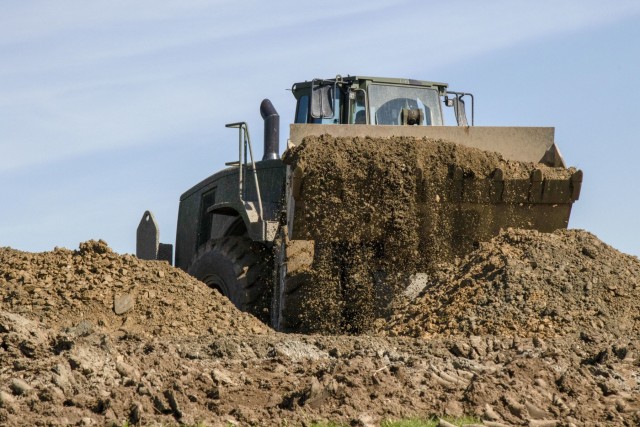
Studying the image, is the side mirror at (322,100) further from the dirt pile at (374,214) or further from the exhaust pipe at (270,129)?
the dirt pile at (374,214)

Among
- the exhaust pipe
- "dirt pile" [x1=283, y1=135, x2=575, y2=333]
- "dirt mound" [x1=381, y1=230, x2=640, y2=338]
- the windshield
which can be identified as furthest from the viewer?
the exhaust pipe

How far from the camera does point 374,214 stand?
11.0 meters

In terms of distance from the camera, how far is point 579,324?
32.3ft

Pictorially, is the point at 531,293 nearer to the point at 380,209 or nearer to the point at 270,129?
the point at 380,209

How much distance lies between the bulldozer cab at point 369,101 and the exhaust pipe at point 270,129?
0.34 metres

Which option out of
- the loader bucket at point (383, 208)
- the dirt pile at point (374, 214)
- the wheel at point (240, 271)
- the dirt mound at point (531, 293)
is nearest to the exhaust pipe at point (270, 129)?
the wheel at point (240, 271)

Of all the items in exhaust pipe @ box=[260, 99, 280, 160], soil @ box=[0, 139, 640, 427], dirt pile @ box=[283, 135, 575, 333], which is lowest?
soil @ box=[0, 139, 640, 427]

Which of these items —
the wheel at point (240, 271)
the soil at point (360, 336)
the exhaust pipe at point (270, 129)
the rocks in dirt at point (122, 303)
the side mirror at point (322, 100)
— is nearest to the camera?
the soil at point (360, 336)

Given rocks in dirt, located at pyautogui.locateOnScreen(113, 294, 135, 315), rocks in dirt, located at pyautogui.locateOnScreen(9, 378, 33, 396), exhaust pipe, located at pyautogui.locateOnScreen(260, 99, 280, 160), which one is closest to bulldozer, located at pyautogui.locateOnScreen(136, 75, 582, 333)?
exhaust pipe, located at pyautogui.locateOnScreen(260, 99, 280, 160)

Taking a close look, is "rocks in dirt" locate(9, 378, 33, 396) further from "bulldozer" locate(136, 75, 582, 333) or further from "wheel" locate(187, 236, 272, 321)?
"wheel" locate(187, 236, 272, 321)

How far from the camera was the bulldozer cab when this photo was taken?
1269cm

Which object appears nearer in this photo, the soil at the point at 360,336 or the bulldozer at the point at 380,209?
the soil at the point at 360,336

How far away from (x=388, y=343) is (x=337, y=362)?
4.44ft

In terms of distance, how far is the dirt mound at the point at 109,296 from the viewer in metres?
9.88
